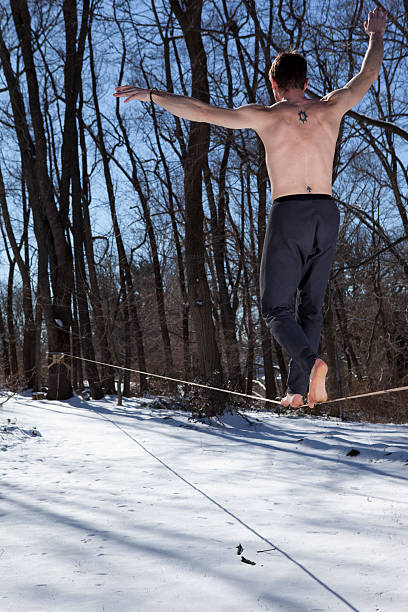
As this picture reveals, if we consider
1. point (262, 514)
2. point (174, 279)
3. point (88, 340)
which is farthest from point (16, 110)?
point (262, 514)

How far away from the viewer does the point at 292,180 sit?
2980mm

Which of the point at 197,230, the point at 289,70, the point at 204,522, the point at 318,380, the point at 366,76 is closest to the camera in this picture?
the point at 318,380

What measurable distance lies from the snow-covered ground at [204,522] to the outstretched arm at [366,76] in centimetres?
280

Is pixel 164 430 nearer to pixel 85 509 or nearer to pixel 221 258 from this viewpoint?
pixel 85 509

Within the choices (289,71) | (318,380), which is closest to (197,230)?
(289,71)

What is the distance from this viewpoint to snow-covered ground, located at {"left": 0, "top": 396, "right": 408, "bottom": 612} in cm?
343

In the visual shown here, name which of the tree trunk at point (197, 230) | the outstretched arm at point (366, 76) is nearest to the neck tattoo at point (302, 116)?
the outstretched arm at point (366, 76)

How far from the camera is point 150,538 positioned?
436 cm

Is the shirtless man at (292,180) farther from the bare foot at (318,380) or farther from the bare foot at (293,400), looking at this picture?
the bare foot at (293,400)

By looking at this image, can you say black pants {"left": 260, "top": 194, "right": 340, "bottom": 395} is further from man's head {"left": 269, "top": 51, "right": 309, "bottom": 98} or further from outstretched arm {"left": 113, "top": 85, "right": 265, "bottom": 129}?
man's head {"left": 269, "top": 51, "right": 309, "bottom": 98}

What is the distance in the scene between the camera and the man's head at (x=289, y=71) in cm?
304

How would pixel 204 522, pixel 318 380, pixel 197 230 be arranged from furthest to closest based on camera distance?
pixel 197 230 < pixel 204 522 < pixel 318 380

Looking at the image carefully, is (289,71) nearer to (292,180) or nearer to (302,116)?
(302,116)

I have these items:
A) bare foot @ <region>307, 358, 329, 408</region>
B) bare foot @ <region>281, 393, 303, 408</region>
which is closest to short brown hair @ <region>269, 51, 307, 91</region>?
bare foot @ <region>307, 358, 329, 408</region>
